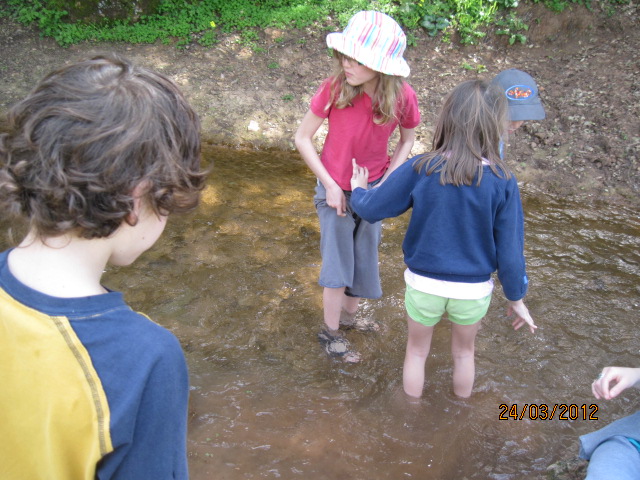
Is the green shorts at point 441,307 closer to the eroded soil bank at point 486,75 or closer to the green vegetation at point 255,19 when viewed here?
the eroded soil bank at point 486,75

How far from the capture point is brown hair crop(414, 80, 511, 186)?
2.29 m

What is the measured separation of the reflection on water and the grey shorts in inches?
24.0

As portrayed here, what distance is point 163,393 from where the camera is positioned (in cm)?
110

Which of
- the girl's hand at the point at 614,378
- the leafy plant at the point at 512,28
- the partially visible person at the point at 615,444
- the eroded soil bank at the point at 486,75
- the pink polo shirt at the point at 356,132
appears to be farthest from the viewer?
the leafy plant at the point at 512,28

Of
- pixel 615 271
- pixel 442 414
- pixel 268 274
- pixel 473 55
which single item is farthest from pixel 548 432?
pixel 473 55

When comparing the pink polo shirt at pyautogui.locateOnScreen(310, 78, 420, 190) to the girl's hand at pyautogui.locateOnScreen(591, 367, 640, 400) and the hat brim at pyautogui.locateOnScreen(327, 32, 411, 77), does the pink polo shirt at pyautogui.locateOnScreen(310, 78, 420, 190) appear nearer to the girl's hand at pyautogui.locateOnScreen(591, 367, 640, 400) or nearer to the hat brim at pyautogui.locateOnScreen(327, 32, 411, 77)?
the hat brim at pyautogui.locateOnScreen(327, 32, 411, 77)

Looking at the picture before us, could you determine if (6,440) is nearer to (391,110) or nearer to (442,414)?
(391,110)

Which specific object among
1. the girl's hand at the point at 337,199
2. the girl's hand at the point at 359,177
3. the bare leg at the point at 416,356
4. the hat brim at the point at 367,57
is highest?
the hat brim at the point at 367,57

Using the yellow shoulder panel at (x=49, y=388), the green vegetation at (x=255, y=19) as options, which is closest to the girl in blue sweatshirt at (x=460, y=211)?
the yellow shoulder panel at (x=49, y=388)

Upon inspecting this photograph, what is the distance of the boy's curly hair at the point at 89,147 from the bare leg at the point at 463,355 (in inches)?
78.0

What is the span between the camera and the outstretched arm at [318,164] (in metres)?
2.92

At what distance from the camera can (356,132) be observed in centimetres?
285

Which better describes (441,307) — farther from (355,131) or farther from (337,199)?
(355,131)
